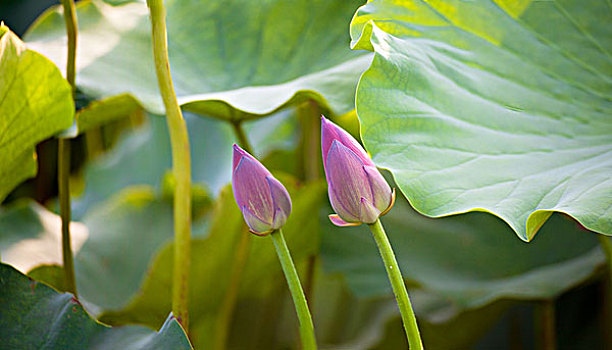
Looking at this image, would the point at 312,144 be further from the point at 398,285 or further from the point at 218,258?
the point at 398,285

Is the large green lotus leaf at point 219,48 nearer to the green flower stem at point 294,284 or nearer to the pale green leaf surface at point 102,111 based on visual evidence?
the pale green leaf surface at point 102,111

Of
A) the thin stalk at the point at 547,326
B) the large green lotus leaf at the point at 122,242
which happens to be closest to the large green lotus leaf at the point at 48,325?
the large green lotus leaf at the point at 122,242

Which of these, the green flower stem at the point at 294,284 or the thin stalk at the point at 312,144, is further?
the thin stalk at the point at 312,144

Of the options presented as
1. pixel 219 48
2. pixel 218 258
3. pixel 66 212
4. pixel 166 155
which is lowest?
pixel 166 155

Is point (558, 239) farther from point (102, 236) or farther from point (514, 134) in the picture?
point (102, 236)

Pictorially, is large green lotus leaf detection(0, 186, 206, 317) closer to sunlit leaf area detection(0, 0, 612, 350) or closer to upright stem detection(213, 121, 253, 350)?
sunlit leaf area detection(0, 0, 612, 350)

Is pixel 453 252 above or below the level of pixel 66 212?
below

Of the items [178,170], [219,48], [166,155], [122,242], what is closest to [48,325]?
[178,170]
